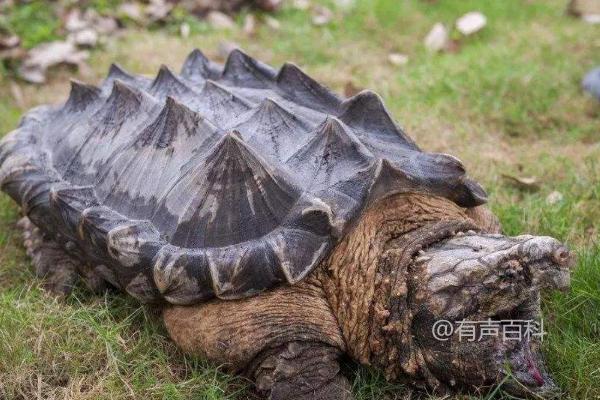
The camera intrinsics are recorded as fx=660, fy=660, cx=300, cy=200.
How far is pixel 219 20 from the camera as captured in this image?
5859mm

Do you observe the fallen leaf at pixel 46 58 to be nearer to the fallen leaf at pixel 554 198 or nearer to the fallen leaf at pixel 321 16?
the fallen leaf at pixel 321 16

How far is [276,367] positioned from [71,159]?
1363mm

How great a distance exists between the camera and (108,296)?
2.76 metres

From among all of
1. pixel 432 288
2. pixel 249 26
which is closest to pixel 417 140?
pixel 432 288

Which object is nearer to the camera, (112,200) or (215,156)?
(215,156)

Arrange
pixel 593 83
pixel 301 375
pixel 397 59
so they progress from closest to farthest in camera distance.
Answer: pixel 301 375
pixel 593 83
pixel 397 59

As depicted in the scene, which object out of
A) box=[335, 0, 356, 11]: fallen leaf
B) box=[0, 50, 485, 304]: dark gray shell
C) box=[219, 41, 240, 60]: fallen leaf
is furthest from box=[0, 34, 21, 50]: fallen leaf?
box=[335, 0, 356, 11]: fallen leaf

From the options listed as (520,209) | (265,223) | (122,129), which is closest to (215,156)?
(265,223)

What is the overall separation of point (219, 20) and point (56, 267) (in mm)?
3531

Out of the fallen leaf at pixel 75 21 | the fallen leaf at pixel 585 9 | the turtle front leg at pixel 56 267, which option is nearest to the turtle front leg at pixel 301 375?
the turtle front leg at pixel 56 267

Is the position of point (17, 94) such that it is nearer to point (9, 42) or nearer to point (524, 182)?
point (9, 42)

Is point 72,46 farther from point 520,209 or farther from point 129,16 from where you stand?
point 520,209

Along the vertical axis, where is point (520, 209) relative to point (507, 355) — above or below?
below

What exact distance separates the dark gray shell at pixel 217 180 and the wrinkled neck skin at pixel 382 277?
116mm
